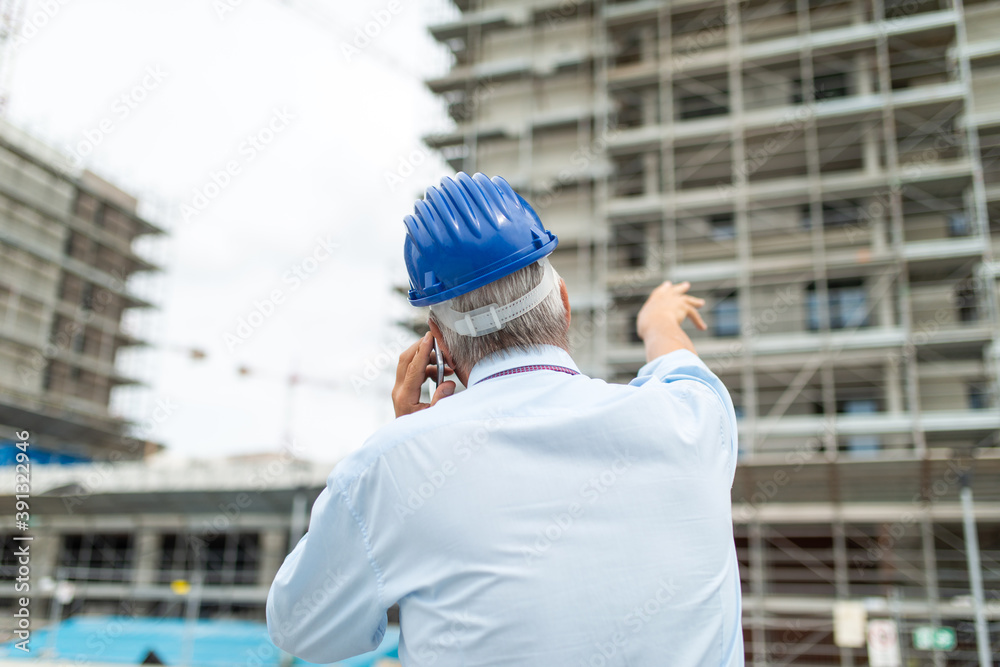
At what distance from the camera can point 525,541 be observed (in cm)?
74

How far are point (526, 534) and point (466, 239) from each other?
371 mm

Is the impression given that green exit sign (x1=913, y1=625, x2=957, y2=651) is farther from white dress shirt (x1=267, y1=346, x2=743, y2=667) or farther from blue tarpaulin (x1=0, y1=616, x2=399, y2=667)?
white dress shirt (x1=267, y1=346, x2=743, y2=667)

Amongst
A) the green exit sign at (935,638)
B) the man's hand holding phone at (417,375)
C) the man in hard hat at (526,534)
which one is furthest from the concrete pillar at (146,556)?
the man in hard hat at (526,534)

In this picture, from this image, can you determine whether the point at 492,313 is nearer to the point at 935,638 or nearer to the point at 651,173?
A: the point at 935,638

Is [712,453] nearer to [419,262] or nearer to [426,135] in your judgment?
[419,262]

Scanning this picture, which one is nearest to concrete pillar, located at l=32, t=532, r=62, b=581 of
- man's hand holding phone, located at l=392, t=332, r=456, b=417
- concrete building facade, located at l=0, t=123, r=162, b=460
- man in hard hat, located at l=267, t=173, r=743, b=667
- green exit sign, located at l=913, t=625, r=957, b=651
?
concrete building facade, located at l=0, t=123, r=162, b=460

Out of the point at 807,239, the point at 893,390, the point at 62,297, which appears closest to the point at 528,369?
the point at 893,390

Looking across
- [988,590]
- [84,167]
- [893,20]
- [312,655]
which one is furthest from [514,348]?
[84,167]

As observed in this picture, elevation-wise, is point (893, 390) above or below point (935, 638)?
above

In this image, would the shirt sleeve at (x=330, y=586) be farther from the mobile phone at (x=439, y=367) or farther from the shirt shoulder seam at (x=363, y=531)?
the mobile phone at (x=439, y=367)

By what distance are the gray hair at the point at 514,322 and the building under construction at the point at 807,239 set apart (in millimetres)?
12166

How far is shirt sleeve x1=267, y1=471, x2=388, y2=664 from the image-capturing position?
771 millimetres

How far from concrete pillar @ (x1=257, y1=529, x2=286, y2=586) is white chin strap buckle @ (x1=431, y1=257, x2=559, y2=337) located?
22.4 m

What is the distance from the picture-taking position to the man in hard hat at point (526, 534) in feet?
2.40
